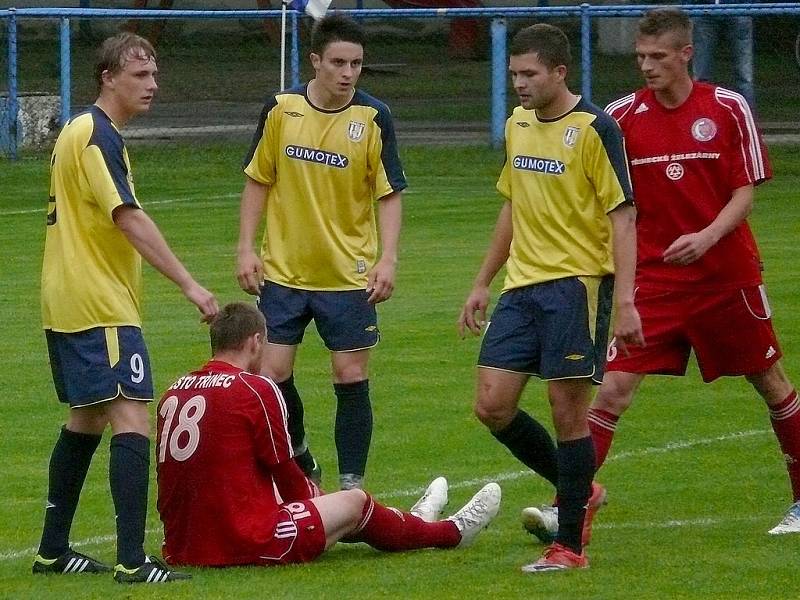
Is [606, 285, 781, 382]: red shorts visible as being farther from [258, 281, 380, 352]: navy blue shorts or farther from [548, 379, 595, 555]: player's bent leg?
[258, 281, 380, 352]: navy blue shorts

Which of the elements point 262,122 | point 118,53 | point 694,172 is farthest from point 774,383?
point 118,53

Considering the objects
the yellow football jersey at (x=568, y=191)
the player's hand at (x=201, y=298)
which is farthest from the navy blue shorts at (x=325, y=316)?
the player's hand at (x=201, y=298)

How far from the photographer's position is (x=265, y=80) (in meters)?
32.0

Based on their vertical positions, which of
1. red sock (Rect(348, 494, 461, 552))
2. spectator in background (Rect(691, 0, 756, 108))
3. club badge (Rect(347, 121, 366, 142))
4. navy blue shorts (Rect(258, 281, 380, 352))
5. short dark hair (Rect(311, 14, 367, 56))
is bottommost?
red sock (Rect(348, 494, 461, 552))

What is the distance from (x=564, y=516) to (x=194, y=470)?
1335mm

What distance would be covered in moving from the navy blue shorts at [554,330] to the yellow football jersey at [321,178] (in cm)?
128

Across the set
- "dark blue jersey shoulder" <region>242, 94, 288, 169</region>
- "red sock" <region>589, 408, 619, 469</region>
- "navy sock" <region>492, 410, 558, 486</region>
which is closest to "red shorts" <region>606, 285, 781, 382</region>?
"red sock" <region>589, 408, 619, 469</region>

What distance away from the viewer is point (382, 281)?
729 centimetres

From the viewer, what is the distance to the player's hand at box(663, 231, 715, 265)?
657 cm

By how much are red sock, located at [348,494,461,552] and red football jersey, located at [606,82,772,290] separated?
4.38ft

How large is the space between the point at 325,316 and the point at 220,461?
1632 millimetres

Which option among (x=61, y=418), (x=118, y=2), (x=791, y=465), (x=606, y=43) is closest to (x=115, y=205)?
(x=791, y=465)

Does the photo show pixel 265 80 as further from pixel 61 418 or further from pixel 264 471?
pixel 264 471

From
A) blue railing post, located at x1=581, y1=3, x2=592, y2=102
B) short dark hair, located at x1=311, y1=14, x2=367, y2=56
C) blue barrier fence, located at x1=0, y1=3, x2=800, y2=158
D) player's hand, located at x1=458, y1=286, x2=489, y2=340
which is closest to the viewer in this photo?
player's hand, located at x1=458, y1=286, x2=489, y2=340
